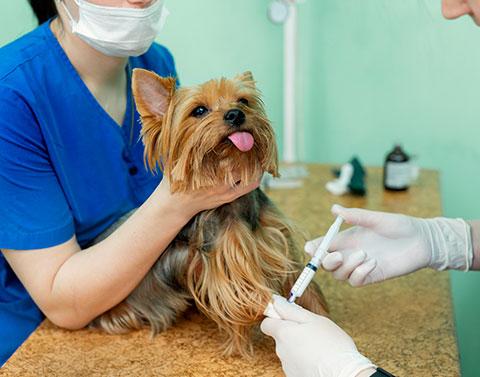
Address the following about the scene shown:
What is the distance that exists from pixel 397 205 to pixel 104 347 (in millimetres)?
1072

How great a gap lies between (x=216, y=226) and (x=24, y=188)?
0.36 m

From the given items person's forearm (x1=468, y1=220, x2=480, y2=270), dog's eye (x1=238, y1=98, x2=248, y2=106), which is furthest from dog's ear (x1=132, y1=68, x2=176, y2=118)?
person's forearm (x1=468, y1=220, x2=480, y2=270)

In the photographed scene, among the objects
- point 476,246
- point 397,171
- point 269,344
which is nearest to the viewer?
point 269,344

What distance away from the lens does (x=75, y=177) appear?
48.9 inches

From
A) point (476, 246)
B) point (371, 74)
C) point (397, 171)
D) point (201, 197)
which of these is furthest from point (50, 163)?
point (371, 74)

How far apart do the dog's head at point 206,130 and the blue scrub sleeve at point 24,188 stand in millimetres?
243

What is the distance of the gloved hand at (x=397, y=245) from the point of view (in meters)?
1.21

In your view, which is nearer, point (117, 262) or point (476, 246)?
point (117, 262)

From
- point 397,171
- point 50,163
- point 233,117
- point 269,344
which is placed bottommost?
point 269,344

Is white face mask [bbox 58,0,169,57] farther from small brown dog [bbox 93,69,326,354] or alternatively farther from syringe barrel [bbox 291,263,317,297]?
syringe barrel [bbox 291,263,317,297]

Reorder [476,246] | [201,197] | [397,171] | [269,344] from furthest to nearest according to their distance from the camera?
[397,171]
[476,246]
[269,344]
[201,197]

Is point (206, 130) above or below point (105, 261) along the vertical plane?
above

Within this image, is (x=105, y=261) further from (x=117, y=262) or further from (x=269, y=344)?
(x=269, y=344)

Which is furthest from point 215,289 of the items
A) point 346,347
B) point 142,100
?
point 142,100
